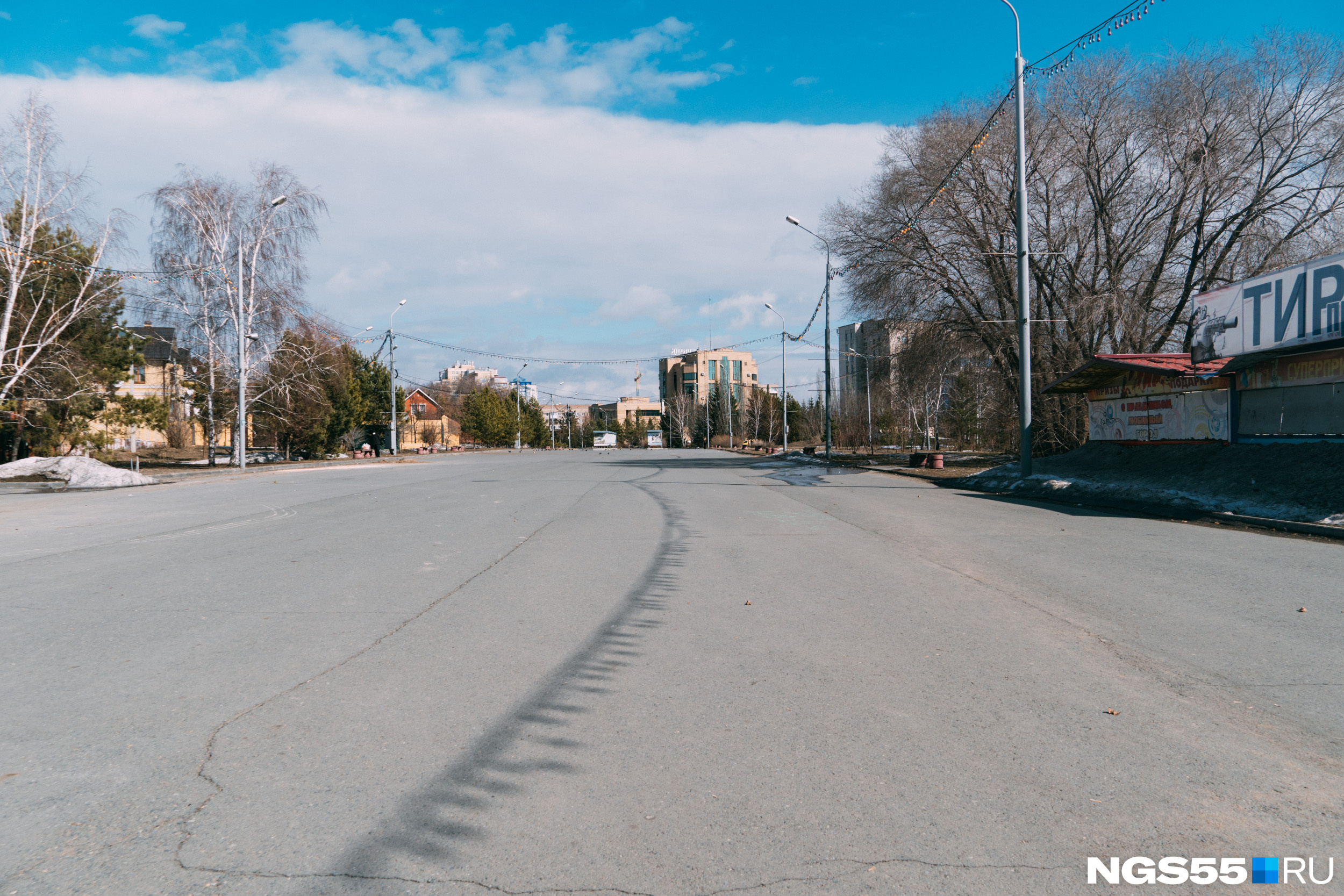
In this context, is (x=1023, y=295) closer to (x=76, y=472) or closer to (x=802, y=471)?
(x=802, y=471)

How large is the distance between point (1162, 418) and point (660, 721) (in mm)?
19760

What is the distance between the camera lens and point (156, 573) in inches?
330

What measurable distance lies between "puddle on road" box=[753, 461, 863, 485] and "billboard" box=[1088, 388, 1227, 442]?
8.10m

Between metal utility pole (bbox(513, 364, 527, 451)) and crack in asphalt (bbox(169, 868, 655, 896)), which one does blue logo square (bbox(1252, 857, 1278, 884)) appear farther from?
metal utility pole (bbox(513, 364, 527, 451))

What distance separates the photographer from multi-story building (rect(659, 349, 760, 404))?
5748 inches

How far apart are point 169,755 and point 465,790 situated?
1.55 m

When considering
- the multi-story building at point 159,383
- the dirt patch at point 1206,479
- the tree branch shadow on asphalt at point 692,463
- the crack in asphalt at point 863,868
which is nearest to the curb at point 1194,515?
the dirt patch at point 1206,479

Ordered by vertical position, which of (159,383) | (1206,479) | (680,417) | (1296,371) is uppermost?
(159,383)

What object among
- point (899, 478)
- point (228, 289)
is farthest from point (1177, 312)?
point (228, 289)

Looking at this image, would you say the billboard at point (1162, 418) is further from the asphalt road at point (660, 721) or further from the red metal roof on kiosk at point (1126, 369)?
the asphalt road at point (660, 721)

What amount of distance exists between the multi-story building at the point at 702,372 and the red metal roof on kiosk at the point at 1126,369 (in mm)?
114865

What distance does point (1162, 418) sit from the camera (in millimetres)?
19328

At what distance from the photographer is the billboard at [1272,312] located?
13742mm

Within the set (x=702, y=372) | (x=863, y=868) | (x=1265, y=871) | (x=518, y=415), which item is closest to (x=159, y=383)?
(x=518, y=415)
